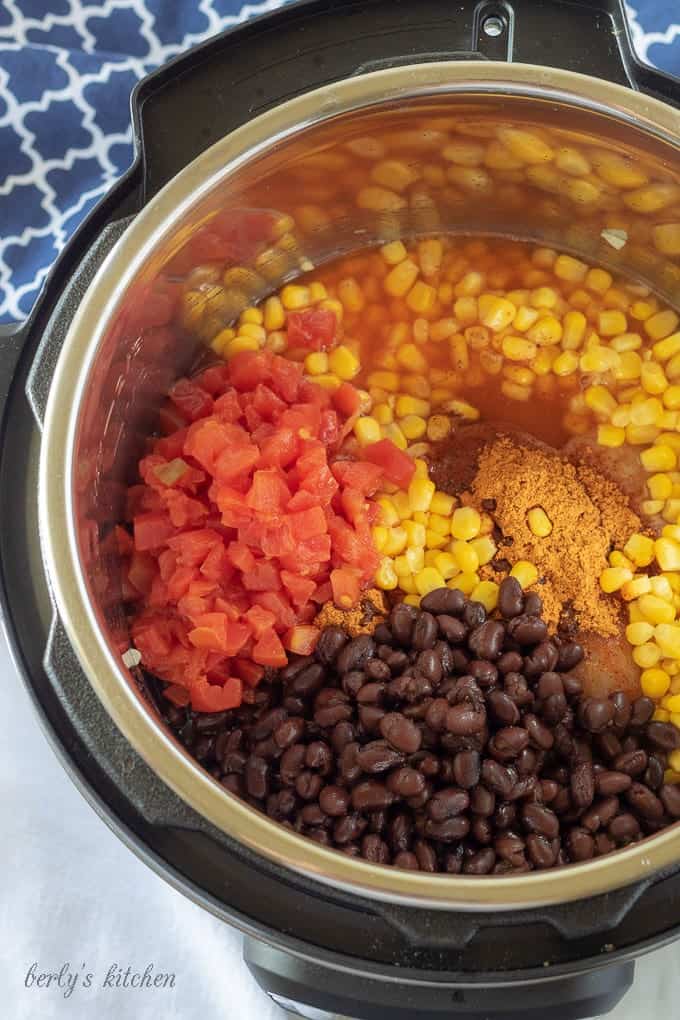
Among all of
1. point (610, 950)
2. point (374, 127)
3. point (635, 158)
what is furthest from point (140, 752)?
point (635, 158)

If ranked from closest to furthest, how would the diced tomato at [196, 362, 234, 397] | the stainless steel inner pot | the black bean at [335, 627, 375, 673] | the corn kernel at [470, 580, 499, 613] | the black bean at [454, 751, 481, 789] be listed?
the stainless steel inner pot → the black bean at [454, 751, 481, 789] → the black bean at [335, 627, 375, 673] → the corn kernel at [470, 580, 499, 613] → the diced tomato at [196, 362, 234, 397]

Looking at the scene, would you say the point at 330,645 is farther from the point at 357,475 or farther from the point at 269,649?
the point at 357,475

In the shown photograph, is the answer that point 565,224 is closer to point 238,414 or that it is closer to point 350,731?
point 238,414

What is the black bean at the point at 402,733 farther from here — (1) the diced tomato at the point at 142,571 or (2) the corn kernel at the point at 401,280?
(2) the corn kernel at the point at 401,280

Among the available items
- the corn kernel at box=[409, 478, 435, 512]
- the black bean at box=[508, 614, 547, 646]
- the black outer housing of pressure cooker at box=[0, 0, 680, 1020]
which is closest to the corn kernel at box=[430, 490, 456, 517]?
the corn kernel at box=[409, 478, 435, 512]

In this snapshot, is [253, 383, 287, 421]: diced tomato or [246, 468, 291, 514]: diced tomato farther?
[253, 383, 287, 421]: diced tomato

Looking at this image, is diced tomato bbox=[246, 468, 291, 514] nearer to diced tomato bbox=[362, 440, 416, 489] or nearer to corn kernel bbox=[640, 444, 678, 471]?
diced tomato bbox=[362, 440, 416, 489]

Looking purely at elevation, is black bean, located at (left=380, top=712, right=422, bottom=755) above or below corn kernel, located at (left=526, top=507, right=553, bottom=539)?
below
